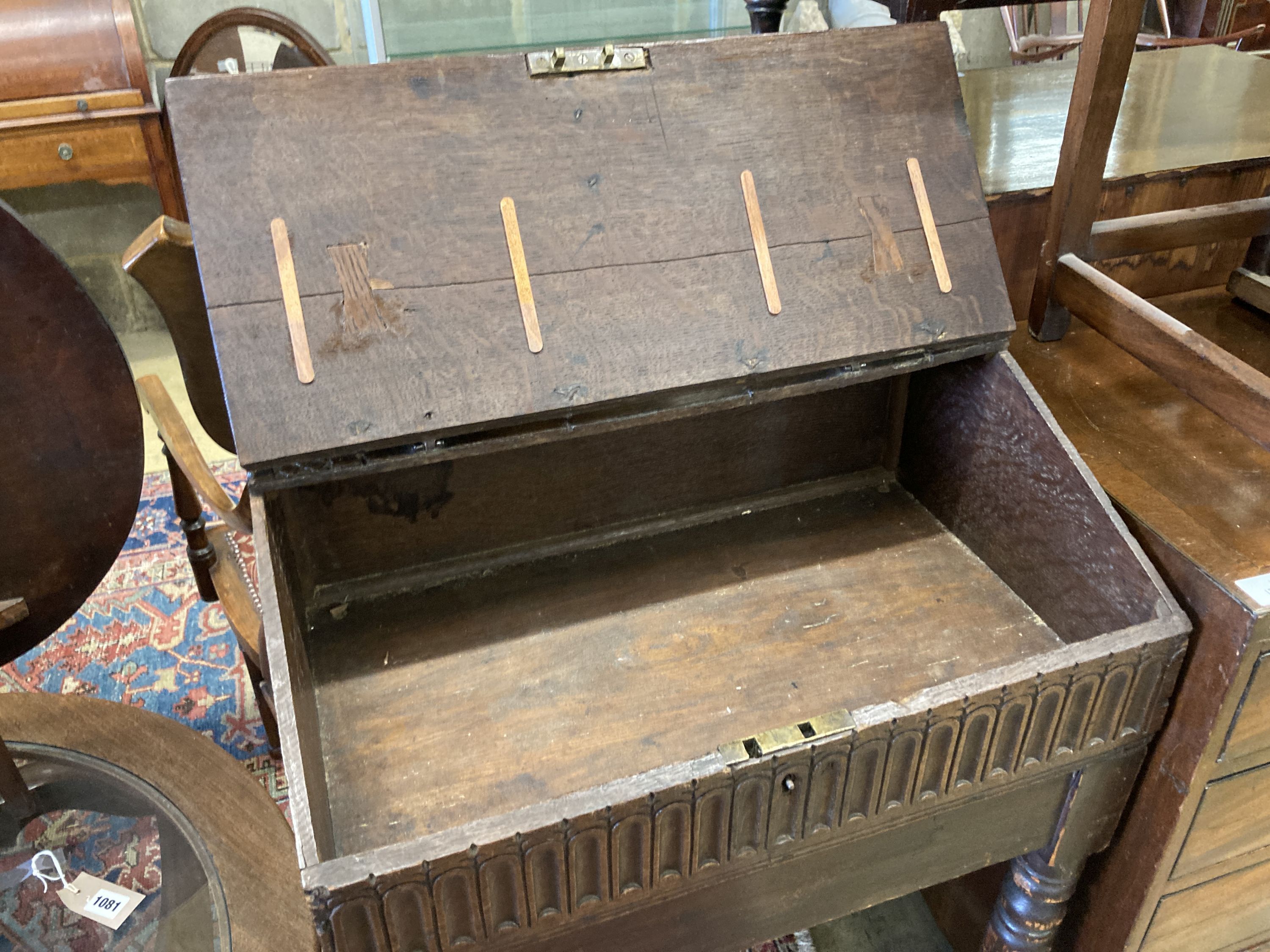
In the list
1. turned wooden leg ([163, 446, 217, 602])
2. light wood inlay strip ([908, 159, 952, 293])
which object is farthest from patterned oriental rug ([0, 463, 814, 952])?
light wood inlay strip ([908, 159, 952, 293])

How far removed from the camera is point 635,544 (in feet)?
4.00

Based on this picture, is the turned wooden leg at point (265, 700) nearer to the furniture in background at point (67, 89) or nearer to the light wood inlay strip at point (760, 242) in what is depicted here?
the light wood inlay strip at point (760, 242)

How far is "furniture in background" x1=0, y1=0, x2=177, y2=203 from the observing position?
2.43 metres

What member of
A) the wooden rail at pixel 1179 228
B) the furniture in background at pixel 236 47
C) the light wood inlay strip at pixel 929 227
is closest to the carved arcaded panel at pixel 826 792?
the light wood inlay strip at pixel 929 227

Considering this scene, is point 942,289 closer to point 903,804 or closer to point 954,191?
point 954,191

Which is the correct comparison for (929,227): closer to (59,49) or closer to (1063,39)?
(59,49)

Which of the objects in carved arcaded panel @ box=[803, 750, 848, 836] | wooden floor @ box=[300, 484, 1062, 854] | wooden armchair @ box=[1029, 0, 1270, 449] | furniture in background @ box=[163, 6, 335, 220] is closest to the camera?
carved arcaded panel @ box=[803, 750, 848, 836]

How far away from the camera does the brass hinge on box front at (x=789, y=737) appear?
2.55ft

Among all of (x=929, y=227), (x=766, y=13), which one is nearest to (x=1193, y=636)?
(x=929, y=227)

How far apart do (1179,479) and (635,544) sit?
64cm

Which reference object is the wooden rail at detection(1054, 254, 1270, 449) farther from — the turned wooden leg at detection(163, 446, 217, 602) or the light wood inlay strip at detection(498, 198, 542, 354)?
the turned wooden leg at detection(163, 446, 217, 602)

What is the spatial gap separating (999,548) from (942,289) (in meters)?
0.33

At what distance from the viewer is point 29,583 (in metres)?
1.14

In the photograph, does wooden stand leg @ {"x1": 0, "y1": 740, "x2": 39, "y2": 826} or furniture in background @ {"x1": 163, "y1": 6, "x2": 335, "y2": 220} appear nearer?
wooden stand leg @ {"x1": 0, "y1": 740, "x2": 39, "y2": 826}
